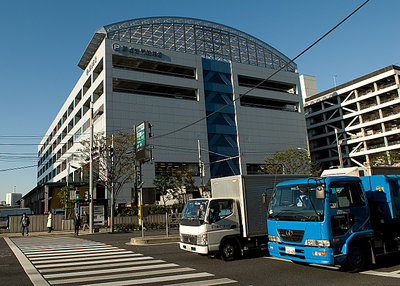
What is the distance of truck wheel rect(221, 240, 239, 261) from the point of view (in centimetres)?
1088

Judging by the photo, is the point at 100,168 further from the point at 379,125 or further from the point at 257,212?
the point at 379,125

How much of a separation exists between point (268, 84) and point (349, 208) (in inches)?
2344

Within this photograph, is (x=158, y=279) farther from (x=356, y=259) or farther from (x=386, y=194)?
(x=386, y=194)

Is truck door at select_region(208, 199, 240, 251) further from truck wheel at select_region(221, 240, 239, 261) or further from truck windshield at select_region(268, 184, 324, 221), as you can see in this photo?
truck windshield at select_region(268, 184, 324, 221)

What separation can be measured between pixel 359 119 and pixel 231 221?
65.5 m

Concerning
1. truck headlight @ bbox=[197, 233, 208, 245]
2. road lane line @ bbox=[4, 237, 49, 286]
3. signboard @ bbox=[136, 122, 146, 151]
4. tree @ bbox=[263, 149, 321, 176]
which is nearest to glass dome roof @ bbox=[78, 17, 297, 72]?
tree @ bbox=[263, 149, 321, 176]

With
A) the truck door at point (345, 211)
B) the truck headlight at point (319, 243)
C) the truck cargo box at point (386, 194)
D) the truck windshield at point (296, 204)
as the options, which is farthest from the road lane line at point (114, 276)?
the truck cargo box at point (386, 194)

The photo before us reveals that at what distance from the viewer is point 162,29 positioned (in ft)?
184

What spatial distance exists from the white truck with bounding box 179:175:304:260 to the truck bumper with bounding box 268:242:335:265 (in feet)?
6.12

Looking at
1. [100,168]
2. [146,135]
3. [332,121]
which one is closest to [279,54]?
[332,121]

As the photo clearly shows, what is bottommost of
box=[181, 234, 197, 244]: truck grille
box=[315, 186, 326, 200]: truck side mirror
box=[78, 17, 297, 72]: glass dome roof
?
box=[181, 234, 197, 244]: truck grille

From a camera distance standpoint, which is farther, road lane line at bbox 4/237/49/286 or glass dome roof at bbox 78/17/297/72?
glass dome roof at bbox 78/17/297/72

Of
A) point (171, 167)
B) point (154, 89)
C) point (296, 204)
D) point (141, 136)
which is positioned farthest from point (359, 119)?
point (296, 204)

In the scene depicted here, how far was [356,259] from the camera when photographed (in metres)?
8.62
